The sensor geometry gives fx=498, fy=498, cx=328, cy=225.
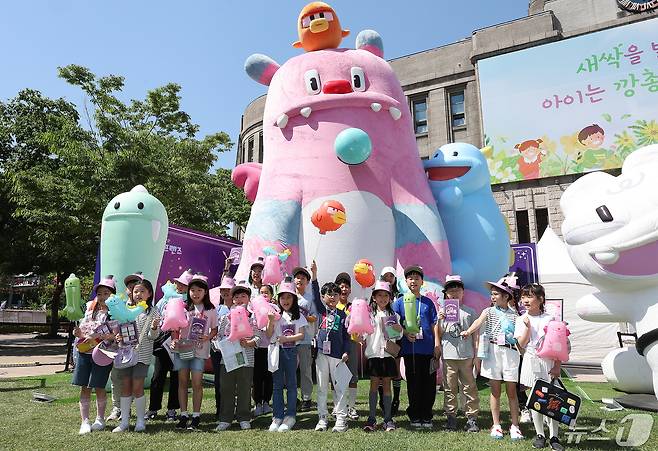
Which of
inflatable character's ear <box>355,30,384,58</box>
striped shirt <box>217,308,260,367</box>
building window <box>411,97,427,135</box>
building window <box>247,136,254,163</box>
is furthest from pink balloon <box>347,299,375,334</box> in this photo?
building window <box>247,136,254,163</box>

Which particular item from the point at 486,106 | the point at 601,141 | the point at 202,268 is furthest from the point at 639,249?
the point at 486,106

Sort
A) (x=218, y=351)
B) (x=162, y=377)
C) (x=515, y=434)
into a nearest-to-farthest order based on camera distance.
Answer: (x=515, y=434)
(x=218, y=351)
(x=162, y=377)

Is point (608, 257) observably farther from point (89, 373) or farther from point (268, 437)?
point (89, 373)

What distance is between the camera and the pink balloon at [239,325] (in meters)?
4.66

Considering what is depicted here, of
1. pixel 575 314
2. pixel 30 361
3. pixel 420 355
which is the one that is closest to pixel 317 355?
pixel 420 355

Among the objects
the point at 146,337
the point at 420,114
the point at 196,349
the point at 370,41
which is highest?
the point at 420,114

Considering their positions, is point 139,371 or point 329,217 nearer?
point 139,371

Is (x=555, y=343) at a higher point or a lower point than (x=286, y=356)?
higher

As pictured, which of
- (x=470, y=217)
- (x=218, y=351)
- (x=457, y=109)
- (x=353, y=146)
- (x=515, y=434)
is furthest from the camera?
(x=457, y=109)

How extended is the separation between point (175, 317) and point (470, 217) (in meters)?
5.67

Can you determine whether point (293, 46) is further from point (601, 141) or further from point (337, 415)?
point (601, 141)

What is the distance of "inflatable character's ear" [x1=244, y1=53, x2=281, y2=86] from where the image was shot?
9391 mm

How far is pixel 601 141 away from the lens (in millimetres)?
16719

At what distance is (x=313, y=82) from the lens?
27.6ft
